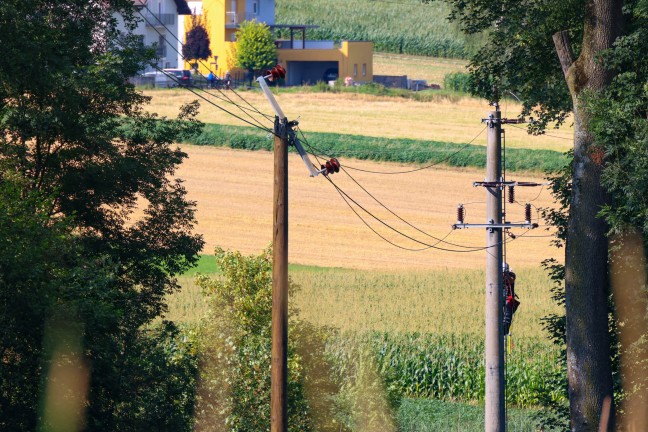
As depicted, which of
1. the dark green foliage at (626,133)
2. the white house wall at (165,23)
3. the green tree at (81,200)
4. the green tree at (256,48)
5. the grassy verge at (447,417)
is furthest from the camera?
the white house wall at (165,23)

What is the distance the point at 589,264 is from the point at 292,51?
255ft

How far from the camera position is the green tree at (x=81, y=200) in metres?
18.6

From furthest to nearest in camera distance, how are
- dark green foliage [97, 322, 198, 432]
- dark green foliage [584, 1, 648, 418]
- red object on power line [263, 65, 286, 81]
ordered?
dark green foliage [97, 322, 198, 432]
dark green foliage [584, 1, 648, 418]
red object on power line [263, 65, 286, 81]

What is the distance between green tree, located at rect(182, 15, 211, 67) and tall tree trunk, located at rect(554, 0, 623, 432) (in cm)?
7450

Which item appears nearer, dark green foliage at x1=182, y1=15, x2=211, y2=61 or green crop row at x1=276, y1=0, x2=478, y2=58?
dark green foliage at x1=182, y1=15, x2=211, y2=61

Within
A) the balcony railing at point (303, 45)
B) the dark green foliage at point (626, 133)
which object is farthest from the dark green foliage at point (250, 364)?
the balcony railing at point (303, 45)

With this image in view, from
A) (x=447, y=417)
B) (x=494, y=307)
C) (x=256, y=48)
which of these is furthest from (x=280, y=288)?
(x=256, y=48)

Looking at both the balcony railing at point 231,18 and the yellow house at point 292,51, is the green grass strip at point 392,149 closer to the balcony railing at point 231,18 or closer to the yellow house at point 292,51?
the yellow house at point 292,51

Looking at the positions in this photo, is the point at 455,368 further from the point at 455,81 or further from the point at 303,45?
the point at 303,45

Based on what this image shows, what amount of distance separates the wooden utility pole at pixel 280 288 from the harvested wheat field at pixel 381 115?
168 feet

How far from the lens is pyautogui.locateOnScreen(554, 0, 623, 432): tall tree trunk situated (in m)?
21.7

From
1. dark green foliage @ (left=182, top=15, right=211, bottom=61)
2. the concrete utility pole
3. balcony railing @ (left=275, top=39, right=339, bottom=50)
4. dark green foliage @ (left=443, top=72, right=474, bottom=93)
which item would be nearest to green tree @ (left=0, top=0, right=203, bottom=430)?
the concrete utility pole

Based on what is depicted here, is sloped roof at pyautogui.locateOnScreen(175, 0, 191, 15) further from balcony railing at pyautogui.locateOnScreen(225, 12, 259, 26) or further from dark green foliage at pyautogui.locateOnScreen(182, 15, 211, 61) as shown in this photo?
balcony railing at pyautogui.locateOnScreen(225, 12, 259, 26)

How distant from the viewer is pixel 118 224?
2516cm
